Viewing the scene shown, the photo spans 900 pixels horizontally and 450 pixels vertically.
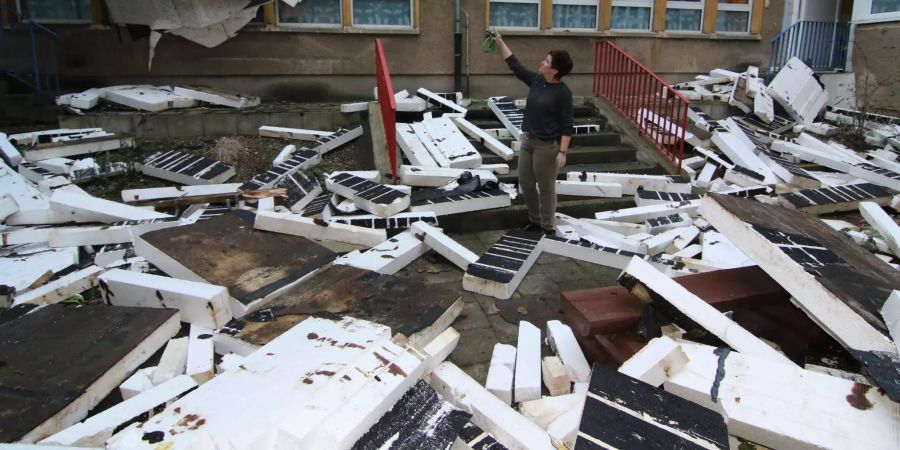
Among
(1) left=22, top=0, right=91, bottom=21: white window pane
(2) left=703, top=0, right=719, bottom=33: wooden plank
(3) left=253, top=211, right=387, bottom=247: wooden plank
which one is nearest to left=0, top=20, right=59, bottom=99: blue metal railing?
(1) left=22, top=0, right=91, bottom=21: white window pane

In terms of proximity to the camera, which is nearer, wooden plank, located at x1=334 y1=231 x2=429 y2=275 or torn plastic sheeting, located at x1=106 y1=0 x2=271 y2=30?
wooden plank, located at x1=334 y1=231 x2=429 y2=275

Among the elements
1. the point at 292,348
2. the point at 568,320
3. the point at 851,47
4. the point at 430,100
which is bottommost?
the point at 568,320

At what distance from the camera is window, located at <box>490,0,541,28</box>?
9453mm

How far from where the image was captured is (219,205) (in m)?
5.71

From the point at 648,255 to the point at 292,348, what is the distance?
3502 mm

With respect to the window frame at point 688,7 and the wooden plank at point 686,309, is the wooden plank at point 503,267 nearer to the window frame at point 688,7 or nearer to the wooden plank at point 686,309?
the wooden plank at point 686,309

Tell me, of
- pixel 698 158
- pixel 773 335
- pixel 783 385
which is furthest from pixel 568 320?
pixel 698 158

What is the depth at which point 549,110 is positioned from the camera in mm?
4941

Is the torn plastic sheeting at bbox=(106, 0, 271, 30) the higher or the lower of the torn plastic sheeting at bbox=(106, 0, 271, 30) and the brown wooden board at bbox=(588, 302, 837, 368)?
the higher

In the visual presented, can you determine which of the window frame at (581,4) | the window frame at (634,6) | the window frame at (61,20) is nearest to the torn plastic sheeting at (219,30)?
the window frame at (61,20)

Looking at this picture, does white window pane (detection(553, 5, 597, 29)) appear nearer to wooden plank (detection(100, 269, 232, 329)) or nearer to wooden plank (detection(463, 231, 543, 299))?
wooden plank (detection(463, 231, 543, 299))

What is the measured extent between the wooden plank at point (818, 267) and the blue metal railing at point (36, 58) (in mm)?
8496

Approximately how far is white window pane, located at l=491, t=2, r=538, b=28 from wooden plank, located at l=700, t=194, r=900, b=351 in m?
6.65

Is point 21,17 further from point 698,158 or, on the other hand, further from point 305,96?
point 698,158
